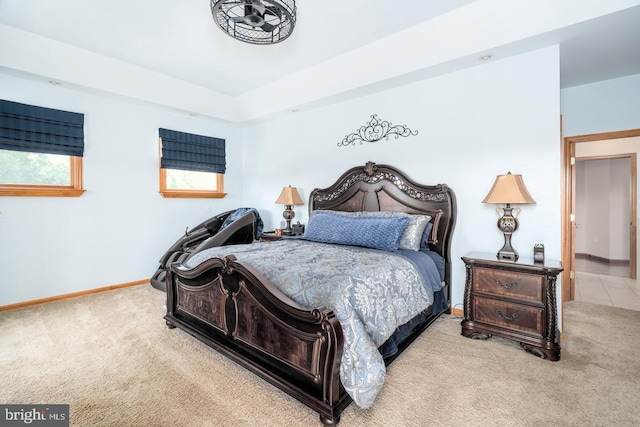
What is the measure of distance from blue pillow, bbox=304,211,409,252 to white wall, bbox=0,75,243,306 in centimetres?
257

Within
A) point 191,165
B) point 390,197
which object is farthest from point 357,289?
point 191,165

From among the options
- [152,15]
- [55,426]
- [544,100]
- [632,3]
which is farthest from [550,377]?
[152,15]

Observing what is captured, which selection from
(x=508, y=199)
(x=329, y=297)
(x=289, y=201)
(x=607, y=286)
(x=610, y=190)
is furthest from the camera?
(x=610, y=190)

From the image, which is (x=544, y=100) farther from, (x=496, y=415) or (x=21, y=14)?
(x=21, y=14)

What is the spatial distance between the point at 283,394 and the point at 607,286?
482 cm

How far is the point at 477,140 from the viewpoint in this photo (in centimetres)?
308

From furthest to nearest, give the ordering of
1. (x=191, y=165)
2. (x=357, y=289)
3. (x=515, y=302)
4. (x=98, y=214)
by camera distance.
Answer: (x=191, y=165), (x=98, y=214), (x=515, y=302), (x=357, y=289)

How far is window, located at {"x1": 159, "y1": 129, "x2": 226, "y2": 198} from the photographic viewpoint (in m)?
4.53

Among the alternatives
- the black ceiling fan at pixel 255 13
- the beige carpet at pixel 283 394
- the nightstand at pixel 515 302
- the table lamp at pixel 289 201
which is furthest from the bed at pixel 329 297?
the black ceiling fan at pixel 255 13

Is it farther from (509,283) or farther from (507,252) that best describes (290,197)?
(509,283)

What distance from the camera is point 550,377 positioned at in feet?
6.72

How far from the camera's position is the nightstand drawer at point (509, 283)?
92.7 inches

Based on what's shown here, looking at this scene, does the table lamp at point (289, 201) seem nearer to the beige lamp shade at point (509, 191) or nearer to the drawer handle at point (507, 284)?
the beige lamp shade at point (509, 191)

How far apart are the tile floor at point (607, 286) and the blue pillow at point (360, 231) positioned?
2.74 m
